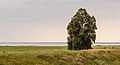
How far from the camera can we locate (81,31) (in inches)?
3246

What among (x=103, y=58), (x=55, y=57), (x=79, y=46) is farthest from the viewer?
(x=79, y=46)

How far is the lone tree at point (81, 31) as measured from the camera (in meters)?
82.1

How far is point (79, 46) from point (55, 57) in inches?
1416

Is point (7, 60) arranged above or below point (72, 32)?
below

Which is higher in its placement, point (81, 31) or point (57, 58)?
point (81, 31)

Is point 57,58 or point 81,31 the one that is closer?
point 57,58

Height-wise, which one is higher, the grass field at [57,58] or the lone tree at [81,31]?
the lone tree at [81,31]

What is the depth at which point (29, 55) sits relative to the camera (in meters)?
44.3

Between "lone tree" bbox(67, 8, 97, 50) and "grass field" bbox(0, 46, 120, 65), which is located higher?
"lone tree" bbox(67, 8, 97, 50)

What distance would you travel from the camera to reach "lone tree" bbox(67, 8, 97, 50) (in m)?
82.1

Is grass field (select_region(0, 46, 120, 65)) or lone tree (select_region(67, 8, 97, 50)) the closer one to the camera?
grass field (select_region(0, 46, 120, 65))

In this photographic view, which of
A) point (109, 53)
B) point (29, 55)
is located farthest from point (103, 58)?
point (29, 55)

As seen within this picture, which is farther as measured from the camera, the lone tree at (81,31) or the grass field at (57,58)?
the lone tree at (81,31)

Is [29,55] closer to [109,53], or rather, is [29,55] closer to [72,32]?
[109,53]
